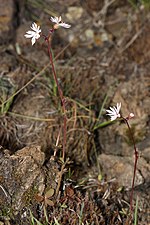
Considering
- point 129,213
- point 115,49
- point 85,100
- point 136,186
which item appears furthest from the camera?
point 115,49

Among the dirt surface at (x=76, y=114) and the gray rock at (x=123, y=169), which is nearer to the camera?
the dirt surface at (x=76, y=114)

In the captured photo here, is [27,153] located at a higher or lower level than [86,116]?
lower

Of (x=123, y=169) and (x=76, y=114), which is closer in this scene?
(x=123, y=169)

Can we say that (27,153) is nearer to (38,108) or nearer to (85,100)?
(38,108)

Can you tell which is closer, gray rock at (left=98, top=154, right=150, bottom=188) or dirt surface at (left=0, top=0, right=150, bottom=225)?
dirt surface at (left=0, top=0, right=150, bottom=225)

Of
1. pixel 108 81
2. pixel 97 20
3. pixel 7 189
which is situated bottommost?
pixel 7 189

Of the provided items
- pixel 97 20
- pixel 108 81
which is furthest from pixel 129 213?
pixel 97 20

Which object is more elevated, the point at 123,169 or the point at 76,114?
the point at 76,114

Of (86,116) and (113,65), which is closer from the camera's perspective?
(86,116)
